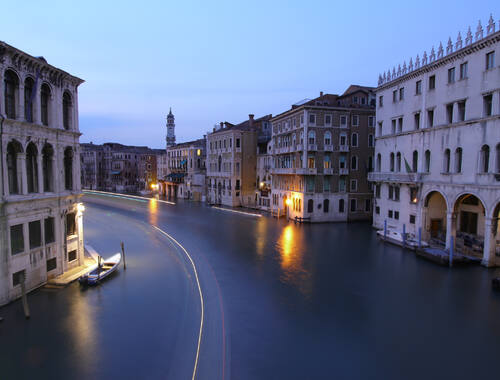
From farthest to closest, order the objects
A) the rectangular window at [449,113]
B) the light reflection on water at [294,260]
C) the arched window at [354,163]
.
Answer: the arched window at [354,163] → the rectangular window at [449,113] → the light reflection on water at [294,260]

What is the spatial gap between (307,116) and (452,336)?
3288 cm

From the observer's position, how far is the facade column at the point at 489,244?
75.0ft

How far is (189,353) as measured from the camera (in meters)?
12.2

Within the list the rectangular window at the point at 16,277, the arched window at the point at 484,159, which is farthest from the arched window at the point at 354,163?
the rectangular window at the point at 16,277

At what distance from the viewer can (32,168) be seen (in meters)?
18.3

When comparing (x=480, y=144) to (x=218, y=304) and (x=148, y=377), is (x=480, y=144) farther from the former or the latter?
(x=148, y=377)

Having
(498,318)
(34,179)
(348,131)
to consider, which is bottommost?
(498,318)

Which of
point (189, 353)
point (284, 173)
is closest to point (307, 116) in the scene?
point (284, 173)

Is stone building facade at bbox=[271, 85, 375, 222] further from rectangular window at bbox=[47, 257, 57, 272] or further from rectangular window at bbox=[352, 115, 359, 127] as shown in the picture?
rectangular window at bbox=[47, 257, 57, 272]

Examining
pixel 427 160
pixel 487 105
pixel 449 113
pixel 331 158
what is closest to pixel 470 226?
pixel 427 160

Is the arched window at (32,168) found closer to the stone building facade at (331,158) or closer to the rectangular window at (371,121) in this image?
the stone building facade at (331,158)

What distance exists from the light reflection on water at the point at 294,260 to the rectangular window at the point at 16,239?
1476cm

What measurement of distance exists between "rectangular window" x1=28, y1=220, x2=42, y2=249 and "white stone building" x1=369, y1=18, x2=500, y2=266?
27.2 m

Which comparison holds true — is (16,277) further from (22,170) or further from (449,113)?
(449,113)
